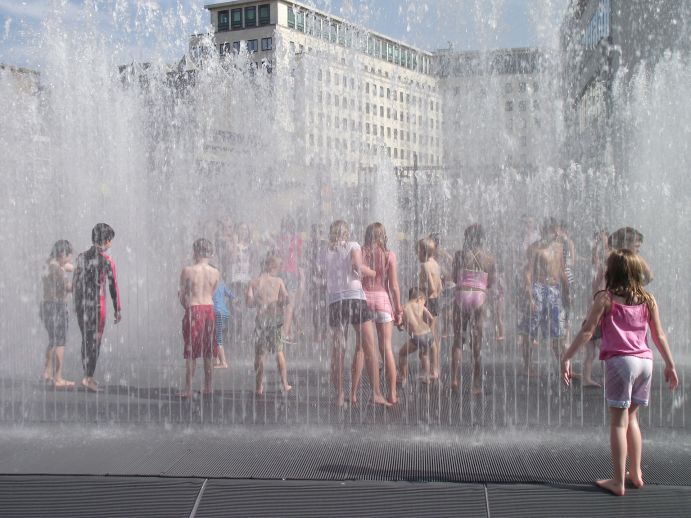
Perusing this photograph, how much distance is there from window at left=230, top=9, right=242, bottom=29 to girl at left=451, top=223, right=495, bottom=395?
66812mm

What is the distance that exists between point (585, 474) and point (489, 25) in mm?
10699

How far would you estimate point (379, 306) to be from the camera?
6.50m

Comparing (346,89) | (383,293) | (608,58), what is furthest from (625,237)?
(608,58)

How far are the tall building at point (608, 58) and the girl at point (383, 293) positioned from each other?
48.6ft

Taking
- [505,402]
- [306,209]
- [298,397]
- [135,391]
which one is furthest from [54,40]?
[505,402]

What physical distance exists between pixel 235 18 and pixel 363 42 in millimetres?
60426

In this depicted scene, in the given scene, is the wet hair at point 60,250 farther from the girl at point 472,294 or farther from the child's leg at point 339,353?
the girl at point 472,294

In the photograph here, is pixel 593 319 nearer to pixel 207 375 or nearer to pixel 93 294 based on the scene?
pixel 207 375

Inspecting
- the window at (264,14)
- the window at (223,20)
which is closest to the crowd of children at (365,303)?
the window at (264,14)

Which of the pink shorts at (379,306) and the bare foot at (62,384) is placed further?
the bare foot at (62,384)

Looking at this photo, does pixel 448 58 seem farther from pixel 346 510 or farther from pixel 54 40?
pixel 346 510

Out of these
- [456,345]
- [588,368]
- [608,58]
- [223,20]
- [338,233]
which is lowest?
[588,368]

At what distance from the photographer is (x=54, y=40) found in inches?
535

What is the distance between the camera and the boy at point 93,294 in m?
7.20
